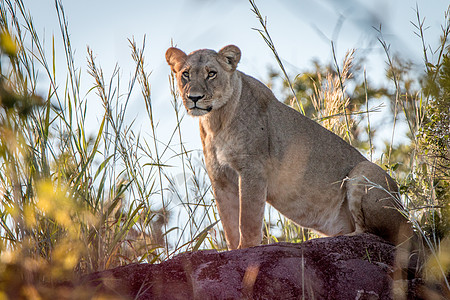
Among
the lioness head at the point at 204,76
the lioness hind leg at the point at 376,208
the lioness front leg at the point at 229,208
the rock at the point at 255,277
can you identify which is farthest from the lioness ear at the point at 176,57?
the rock at the point at 255,277

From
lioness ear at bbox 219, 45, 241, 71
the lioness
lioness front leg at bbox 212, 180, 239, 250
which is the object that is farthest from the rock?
lioness ear at bbox 219, 45, 241, 71

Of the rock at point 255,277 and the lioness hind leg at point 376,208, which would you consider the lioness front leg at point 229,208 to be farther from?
the rock at point 255,277

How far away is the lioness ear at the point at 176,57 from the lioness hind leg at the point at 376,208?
1882mm

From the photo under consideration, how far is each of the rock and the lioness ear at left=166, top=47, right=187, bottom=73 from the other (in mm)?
2303

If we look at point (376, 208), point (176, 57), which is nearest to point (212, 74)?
point (176, 57)

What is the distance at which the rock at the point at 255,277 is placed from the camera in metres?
2.79

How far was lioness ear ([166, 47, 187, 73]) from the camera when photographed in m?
5.01

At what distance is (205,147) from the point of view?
195 inches

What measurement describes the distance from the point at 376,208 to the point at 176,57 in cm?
228

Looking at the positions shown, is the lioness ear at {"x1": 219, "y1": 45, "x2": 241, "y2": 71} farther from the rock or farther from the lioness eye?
the rock

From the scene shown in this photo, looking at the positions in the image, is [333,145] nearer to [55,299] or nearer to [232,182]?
[232,182]

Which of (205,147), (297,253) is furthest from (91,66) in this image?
(297,253)

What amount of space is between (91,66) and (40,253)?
133cm

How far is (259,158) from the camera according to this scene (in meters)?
4.71
